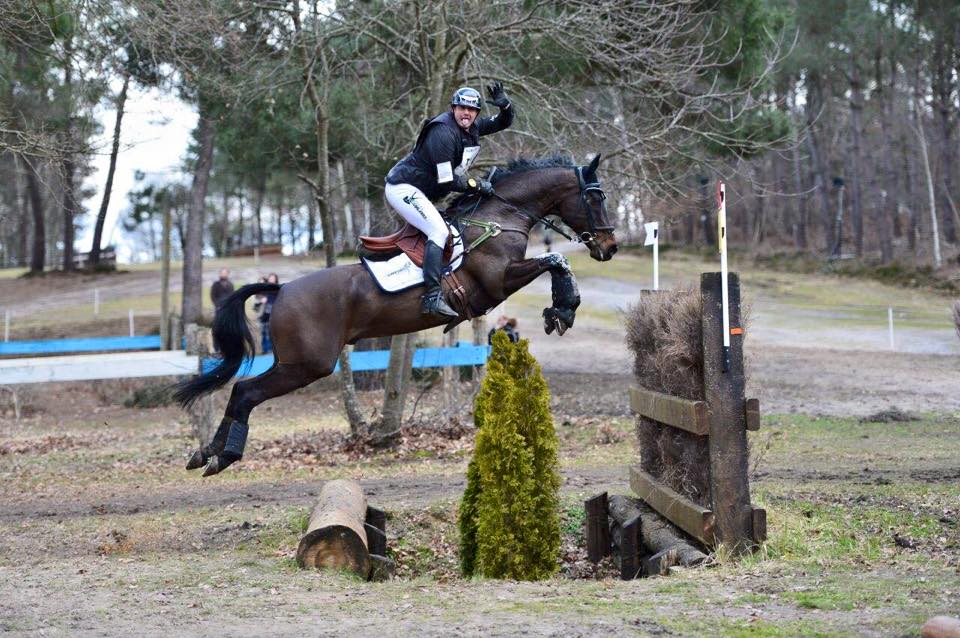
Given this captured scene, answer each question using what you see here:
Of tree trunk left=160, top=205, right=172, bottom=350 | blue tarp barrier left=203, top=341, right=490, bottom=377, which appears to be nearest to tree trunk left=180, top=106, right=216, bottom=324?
tree trunk left=160, top=205, right=172, bottom=350

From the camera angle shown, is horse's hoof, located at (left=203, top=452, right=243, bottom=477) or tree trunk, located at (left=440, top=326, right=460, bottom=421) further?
tree trunk, located at (left=440, top=326, right=460, bottom=421)

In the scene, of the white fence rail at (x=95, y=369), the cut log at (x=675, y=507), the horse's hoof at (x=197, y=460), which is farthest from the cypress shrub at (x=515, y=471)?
the white fence rail at (x=95, y=369)

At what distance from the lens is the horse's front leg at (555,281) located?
7633 mm

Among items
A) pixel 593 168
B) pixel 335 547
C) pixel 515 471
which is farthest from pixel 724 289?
pixel 335 547

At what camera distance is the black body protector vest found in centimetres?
760

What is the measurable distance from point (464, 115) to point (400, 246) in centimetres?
118

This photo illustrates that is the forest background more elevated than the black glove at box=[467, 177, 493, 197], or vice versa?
the forest background

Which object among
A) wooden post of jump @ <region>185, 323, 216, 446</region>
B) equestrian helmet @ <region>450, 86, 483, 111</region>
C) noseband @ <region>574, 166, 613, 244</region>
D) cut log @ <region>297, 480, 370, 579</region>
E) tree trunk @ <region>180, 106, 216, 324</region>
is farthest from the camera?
tree trunk @ <region>180, 106, 216, 324</region>

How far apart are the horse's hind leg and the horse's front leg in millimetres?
1682

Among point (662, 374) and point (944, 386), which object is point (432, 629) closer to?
point (662, 374)

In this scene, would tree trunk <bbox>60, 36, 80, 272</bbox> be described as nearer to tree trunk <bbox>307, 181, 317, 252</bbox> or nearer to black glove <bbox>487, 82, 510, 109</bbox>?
tree trunk <bbox>307, 181, 317, 252</bbox>

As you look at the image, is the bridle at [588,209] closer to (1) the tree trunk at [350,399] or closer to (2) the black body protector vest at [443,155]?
(2) the black body protector vest at [443,155]

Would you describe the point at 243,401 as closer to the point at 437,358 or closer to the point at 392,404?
the point at 392,404

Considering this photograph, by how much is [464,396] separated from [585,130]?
20.8 ft
